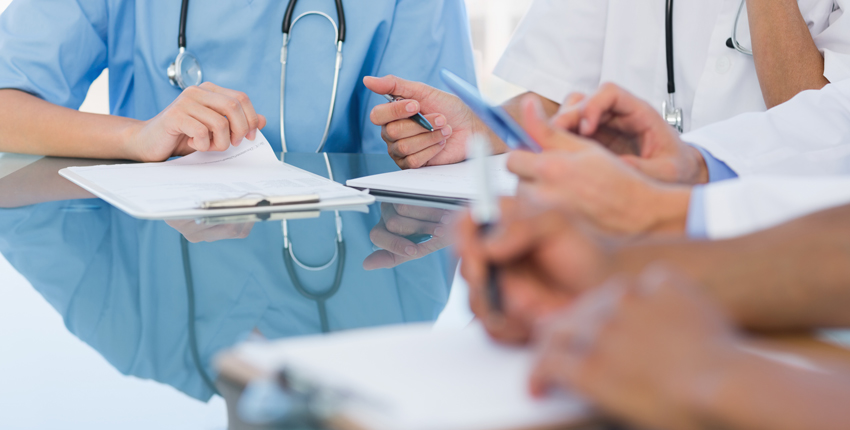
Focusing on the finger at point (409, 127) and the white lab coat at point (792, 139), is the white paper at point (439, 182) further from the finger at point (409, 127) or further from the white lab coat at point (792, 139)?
the white lab coat at point (792, 139)

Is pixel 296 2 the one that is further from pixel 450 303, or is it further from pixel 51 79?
pixel 450 303

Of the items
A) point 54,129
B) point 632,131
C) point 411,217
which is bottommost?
point 54,129

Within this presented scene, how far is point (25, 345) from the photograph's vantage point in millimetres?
356

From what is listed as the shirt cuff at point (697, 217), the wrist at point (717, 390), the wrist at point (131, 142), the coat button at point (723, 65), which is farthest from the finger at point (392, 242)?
the coat button at point (723, 65)

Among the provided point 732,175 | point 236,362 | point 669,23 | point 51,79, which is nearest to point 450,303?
point 236,362

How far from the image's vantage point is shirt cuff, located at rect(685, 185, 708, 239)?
40 cm

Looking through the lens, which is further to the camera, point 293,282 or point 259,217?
point 259,217

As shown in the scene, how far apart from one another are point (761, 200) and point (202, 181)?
60 cm

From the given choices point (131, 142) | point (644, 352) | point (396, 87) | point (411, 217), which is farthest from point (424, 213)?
point (131, 142)

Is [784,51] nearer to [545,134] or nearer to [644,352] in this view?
[545,134]

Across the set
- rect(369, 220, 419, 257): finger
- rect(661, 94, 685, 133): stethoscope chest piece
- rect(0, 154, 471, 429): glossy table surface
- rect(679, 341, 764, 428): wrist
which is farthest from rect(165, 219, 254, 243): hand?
rect(661, 94, 685, 133): stethoscope chest piece

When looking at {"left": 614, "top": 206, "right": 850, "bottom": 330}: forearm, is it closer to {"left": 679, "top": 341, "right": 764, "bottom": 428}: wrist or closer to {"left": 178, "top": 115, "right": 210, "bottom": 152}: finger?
{"left": 679, "top": 341, "right": 764, "bottom": 428}: wrist

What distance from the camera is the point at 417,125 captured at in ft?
3.11

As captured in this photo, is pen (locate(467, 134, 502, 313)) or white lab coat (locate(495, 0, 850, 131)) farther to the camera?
white lab coat (locate(495, 0, 850, 131))
